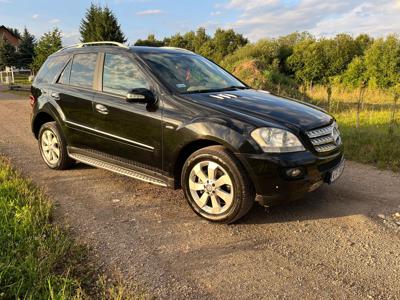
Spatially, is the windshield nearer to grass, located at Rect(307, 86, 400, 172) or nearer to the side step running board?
the side step running board

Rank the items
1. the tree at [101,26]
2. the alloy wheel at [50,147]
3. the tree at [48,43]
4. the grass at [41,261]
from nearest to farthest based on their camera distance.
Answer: the grass at [41,261], the alloy wheel at [50,147], the tree at [48,43], the tree at [101,26]

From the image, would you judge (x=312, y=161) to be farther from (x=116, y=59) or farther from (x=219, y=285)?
(x=116, y=59)

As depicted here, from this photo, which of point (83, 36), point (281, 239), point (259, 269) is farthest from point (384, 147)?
point (83, 36)

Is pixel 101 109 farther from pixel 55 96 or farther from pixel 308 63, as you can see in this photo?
pixel 308 63

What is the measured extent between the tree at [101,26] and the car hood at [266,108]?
2805cm

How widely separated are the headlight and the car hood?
5.0 inches

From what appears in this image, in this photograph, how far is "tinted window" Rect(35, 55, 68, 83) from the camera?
5.80 meters

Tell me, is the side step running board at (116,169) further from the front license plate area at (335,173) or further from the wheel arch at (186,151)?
the front license plate area at (335,173)

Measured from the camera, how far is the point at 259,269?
316cm

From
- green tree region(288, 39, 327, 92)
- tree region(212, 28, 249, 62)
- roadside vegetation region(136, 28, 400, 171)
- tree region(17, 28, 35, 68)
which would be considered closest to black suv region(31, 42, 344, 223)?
roadside vegetation region(136, 28, 400, 171)

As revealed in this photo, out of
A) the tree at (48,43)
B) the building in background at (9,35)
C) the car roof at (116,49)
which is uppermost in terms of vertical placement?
the building in background at (9,35)

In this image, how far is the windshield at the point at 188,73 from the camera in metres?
4.50

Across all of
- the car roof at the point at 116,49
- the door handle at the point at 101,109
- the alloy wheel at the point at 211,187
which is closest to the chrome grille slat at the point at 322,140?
the alloy wheel at the point at 211,187

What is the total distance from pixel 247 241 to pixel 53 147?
3.56 meters
